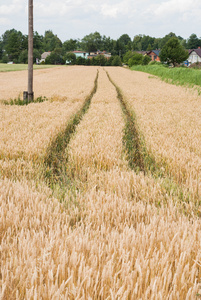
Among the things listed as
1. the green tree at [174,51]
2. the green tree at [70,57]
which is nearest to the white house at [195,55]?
the green tree at [174,51]

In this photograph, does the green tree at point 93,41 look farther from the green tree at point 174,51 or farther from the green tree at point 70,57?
the green tree at point 174,51

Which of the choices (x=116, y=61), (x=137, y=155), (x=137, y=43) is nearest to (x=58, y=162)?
(x=137, y=155)

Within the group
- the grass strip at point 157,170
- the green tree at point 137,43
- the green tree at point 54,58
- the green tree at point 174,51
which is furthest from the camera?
the green tree at point 137,43

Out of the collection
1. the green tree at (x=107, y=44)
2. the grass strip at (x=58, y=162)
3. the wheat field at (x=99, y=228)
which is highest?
the green tree at (x=107, y=44)

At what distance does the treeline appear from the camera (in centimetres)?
9056

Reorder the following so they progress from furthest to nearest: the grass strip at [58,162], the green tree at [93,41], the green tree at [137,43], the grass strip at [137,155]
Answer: the green tree at [137,43]
the green tree at [93,41]
the grass strip at [137,155]
the grass strip at [58,162]

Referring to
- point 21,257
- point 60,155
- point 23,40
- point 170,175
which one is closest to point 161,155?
point 170,175

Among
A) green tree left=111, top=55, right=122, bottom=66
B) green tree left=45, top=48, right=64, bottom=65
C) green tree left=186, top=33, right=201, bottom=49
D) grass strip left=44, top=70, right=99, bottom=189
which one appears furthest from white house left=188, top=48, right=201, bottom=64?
grass strip left=44, top=70, right=99, bottom=189

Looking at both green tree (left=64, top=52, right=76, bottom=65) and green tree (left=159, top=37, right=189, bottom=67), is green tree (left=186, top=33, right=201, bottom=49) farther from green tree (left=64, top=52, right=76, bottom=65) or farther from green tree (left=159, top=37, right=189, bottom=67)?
green tree (left=159, top=37, right=189, bottom=67)

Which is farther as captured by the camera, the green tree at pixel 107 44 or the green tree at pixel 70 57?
the green tree at pixel 107 44

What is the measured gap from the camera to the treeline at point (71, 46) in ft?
297

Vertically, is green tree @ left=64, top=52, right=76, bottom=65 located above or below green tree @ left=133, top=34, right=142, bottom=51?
below

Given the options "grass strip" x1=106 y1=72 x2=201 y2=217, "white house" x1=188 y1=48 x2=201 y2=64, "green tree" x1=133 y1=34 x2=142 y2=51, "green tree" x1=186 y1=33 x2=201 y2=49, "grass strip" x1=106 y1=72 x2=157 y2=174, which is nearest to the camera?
"grass strip" x1=106 y1=72 x2=201 y2=217

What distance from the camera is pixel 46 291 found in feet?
3.49
